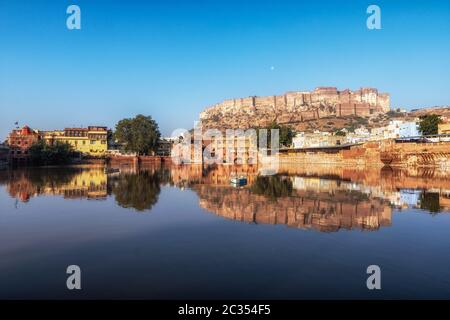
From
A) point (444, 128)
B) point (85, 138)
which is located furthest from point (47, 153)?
point (444, 128)

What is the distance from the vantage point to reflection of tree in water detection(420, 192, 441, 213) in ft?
84.3

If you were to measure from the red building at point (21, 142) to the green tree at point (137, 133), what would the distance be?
75.5 feet

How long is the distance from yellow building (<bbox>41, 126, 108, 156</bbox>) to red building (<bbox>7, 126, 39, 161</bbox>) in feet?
28.0

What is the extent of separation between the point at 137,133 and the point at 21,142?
30332mm

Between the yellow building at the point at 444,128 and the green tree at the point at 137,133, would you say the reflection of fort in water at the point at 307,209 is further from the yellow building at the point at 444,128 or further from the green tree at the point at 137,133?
the green tree at the point at 137,133

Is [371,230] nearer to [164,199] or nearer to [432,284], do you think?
[432,284]

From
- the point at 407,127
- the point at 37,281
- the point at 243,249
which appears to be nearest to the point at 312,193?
the point at 243,249

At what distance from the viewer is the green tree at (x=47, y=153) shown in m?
86.2

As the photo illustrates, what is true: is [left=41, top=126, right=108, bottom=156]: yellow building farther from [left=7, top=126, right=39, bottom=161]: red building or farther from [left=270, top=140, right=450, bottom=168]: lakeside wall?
[left=270, top=140, right=450, bottom=168]: lakeside wall

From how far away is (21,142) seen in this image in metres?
101

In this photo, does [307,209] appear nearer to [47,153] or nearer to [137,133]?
[47,153]

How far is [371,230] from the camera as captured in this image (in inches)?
741

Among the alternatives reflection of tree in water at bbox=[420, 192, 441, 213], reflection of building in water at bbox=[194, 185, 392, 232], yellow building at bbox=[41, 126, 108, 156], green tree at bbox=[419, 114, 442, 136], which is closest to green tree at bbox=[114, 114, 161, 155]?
yellow building at bbox=[41, 126, 108, 156]
